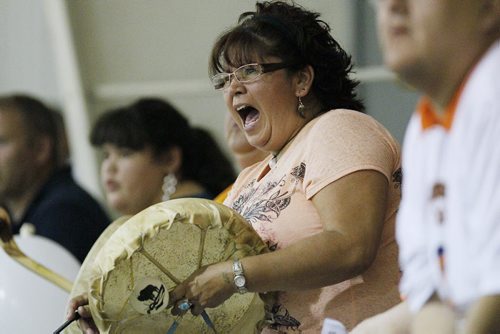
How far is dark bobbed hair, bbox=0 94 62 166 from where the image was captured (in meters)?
3.63

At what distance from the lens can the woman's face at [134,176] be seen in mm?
3178

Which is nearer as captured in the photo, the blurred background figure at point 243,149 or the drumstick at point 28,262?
the drumstick at point 28,262

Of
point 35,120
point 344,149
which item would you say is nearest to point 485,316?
point 344,149

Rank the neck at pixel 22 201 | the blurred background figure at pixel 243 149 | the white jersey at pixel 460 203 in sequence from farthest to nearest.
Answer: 1. the neck at pixel 22 201
2. the blurred background figure at pixel 243 149
3. the white jersey at pixel 460 203

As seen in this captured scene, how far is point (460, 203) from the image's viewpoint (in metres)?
1.03

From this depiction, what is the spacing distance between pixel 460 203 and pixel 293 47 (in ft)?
3.10

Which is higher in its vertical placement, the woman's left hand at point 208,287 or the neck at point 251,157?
the woman's left hand at point 208,287

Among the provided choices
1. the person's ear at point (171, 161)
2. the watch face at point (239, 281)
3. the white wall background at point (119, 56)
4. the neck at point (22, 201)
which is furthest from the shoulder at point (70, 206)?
the watch face at point (239, 281)

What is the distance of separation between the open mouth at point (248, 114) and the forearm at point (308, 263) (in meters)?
0.39

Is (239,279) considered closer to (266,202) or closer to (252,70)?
(266,202)

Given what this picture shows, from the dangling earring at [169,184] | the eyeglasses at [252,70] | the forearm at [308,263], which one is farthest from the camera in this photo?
the dangling earring at [169,184]

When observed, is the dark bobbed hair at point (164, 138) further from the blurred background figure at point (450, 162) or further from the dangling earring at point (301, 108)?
the blurred background figure at point (450, 162)

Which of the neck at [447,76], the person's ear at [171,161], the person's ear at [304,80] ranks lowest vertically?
the person's ear at [171,161]

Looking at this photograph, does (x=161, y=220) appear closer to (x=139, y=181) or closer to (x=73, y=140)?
(x=139, y=181)
